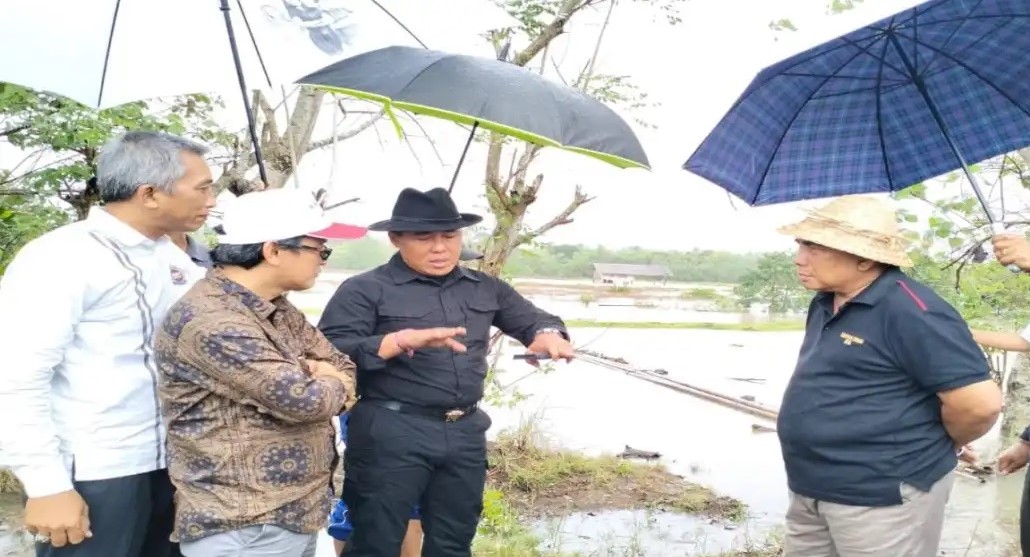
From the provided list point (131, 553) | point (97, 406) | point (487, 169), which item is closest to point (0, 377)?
point (97, 406)

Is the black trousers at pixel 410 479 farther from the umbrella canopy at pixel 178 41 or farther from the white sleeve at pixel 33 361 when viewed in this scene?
the umbrella canopy at pixel 178 41

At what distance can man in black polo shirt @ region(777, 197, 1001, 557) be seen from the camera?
82.7 inches

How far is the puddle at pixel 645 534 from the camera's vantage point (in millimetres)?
4312

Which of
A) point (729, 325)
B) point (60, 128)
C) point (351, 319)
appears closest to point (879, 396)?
point (351, 319)

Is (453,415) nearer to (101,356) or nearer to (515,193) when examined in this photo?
(101,356)

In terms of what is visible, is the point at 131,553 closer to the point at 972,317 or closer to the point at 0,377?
the point at 0,377

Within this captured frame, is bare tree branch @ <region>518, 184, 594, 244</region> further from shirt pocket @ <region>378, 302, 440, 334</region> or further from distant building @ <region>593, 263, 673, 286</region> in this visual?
distant building @ <region>593, 263, 673, 286</region>

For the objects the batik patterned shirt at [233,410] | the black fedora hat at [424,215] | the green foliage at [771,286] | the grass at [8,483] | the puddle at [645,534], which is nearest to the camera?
the batik patterned shirt at [233,410]

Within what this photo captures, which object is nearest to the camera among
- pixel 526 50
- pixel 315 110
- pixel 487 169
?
pixel 315 110

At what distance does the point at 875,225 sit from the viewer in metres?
2.26

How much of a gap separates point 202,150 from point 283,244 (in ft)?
1.46

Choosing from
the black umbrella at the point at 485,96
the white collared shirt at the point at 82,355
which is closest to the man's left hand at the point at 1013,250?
the black umbrella at the point at 485,96

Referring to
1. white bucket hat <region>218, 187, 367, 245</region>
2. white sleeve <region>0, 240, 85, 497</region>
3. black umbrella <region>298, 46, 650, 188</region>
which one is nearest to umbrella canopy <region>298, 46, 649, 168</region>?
black umbrella <region>298, 46, 650, 188</region>

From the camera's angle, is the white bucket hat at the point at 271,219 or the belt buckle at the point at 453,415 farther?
the belt buckle at the point at 453,415
